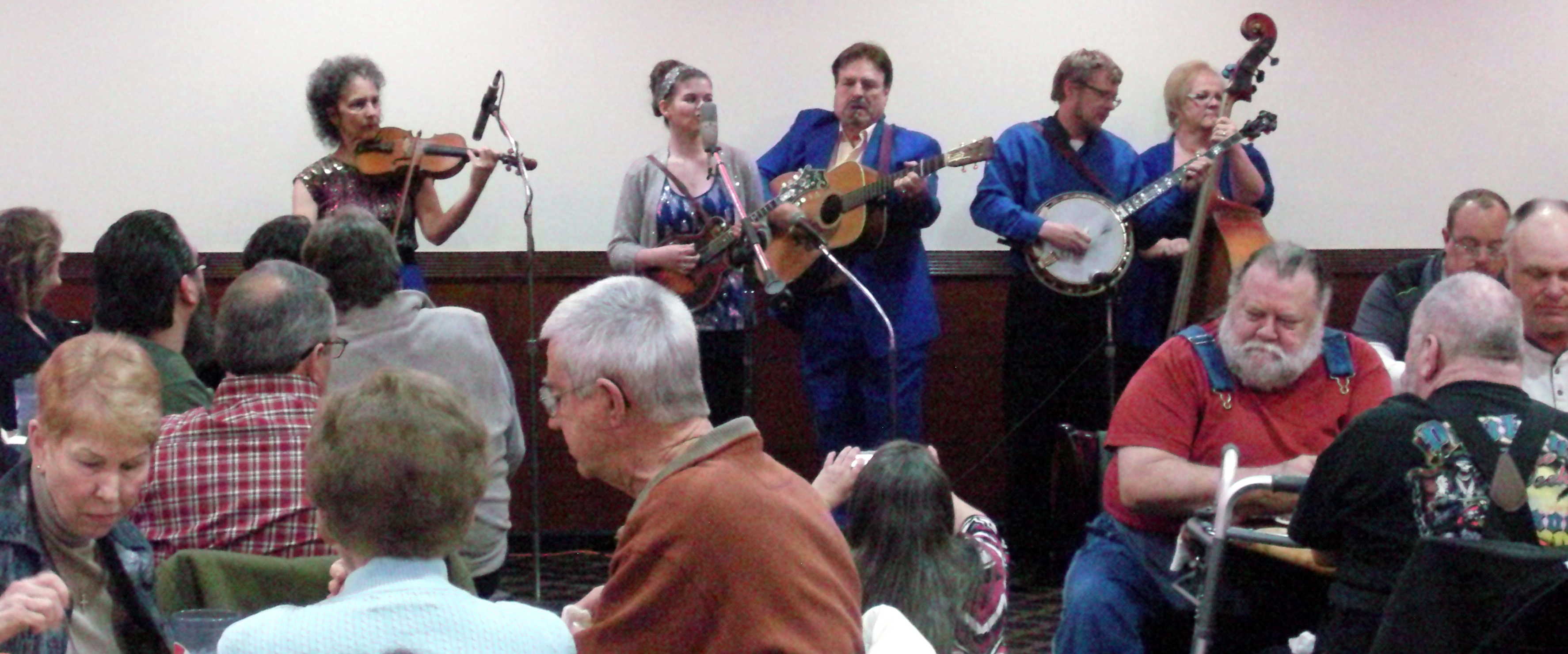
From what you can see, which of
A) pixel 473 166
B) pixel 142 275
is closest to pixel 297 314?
pixel 142 275

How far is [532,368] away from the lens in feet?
16.4

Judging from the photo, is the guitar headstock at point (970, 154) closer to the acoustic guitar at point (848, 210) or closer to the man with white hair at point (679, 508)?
the acoustic guitar at point (848, 210)

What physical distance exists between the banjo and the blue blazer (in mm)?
364

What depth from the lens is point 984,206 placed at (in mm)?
5152

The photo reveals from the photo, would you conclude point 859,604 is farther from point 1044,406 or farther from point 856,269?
point 1044,406

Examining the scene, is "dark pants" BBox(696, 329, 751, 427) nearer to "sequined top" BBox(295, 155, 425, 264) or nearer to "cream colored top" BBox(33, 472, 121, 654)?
"sequined top" BBox(295, 155, 425, 264)

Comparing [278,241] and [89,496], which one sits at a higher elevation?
[278,241]

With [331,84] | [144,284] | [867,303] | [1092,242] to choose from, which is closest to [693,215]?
[867,303]

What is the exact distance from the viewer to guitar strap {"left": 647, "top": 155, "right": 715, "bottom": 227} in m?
4.91

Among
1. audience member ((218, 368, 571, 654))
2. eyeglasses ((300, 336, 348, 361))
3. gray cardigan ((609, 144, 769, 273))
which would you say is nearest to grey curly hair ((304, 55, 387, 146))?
gray cardigan ((609, 144, 769, 273))

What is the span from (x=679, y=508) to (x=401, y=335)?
1536mm

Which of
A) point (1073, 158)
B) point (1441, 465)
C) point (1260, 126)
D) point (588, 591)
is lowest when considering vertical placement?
point (588, 591)

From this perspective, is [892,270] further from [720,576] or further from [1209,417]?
[720,576]

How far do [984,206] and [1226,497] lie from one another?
8.14 ft
